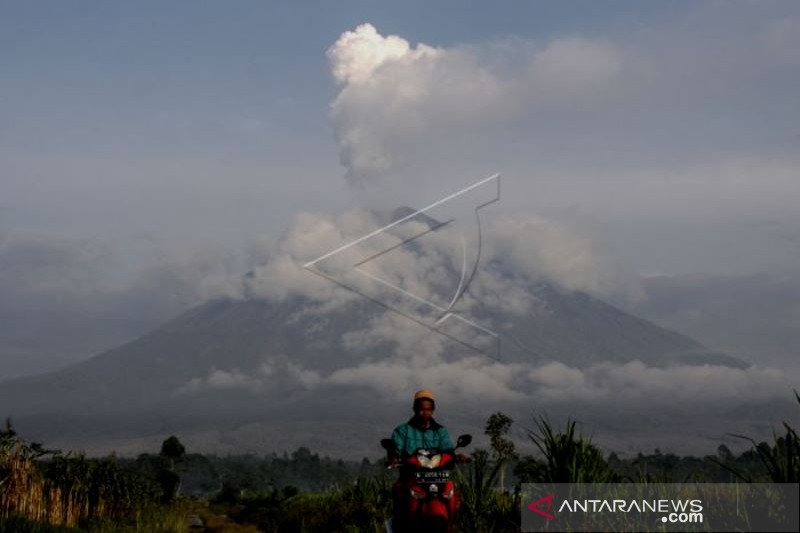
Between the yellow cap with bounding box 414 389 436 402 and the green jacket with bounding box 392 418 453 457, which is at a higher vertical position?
the yellow cap with bounding box 414 389 436 402

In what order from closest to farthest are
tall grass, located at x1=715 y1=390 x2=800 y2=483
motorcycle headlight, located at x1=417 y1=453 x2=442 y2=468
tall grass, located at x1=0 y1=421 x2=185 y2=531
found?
motorcycle headlight, located at x1=417 y1=453 x2=442 y2=468
tall grass, located at x1=715 y1=390 x2=800 y2=483
tall grass, located at x1=0 y1=421 x2=185 y2=531

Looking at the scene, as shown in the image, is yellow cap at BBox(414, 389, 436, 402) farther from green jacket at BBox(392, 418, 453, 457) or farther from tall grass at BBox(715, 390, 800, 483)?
tall grass at BBox(715, 390, 800, 483)

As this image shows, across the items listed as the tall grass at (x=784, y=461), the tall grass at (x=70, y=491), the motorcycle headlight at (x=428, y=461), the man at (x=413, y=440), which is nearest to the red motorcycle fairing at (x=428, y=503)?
the man at (x=413, y=440)

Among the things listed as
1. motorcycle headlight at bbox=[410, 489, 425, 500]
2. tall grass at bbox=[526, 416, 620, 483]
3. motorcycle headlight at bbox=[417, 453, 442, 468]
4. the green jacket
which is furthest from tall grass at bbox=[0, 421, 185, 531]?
motorcycle headlight at bbox=[417, 453, 442, 468]

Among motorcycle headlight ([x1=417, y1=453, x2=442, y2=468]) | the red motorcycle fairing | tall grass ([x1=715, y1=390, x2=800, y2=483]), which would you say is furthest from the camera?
tall grass ([x1=715, y1=390, x2=800, y2=483])

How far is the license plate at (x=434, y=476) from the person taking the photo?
12.8m

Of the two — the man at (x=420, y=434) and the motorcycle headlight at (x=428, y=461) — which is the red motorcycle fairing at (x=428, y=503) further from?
the man at (x=420, y=434)

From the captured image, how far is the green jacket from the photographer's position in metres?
12.9

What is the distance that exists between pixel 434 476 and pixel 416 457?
0.34 metres

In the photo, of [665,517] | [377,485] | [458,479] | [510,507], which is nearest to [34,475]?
[377,485]

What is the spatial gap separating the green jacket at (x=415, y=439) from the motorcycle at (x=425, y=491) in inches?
3.3

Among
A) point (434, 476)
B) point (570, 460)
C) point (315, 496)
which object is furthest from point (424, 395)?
point (315, 496)

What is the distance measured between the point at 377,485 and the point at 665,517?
33.4 feet

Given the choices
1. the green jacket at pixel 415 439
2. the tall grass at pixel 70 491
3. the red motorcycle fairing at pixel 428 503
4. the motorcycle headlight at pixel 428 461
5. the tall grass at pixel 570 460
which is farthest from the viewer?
the tall grass at pixel 70 491
